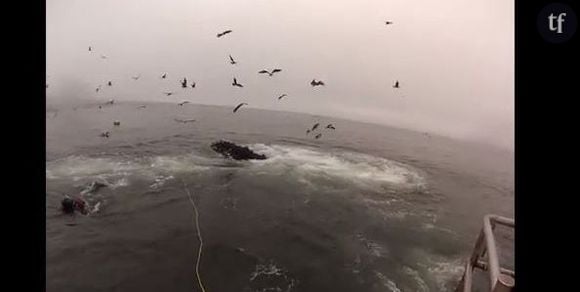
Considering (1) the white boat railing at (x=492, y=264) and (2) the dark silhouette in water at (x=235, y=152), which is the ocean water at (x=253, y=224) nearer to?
(2) the dark silhouette in water at (x=235, y=152)

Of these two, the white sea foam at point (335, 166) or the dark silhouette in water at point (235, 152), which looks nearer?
the white sea foam at point (335, 166)

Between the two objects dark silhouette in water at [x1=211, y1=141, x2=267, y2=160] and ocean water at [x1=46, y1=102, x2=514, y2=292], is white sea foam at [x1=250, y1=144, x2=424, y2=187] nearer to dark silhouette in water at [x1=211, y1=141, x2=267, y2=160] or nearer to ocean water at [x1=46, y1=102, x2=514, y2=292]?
ocean water at [x1=46, y1=102, x2=514, y2=292]

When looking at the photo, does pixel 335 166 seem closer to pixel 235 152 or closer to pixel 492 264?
pixel 235 152

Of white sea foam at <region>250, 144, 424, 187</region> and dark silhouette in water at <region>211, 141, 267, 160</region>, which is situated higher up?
dark silhouette in water at <region>211, 141, 267, 160</region>

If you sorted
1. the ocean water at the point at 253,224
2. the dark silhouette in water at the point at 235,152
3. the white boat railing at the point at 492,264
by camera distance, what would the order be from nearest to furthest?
the white boat railing at the point at 492,264 < the ocean water at the point at 253,224 < the dark silhouette in water at the point at 235,152

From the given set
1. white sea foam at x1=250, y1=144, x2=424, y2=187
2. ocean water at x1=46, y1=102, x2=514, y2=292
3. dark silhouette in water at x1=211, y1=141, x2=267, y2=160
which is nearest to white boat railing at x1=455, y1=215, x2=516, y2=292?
ocean water at x1=46, y1=102, x2=514, y2=292

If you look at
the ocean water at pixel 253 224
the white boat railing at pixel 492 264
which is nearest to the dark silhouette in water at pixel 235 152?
the ocean water at pixel 253 224

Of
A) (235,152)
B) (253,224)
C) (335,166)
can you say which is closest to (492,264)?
(253,224)
